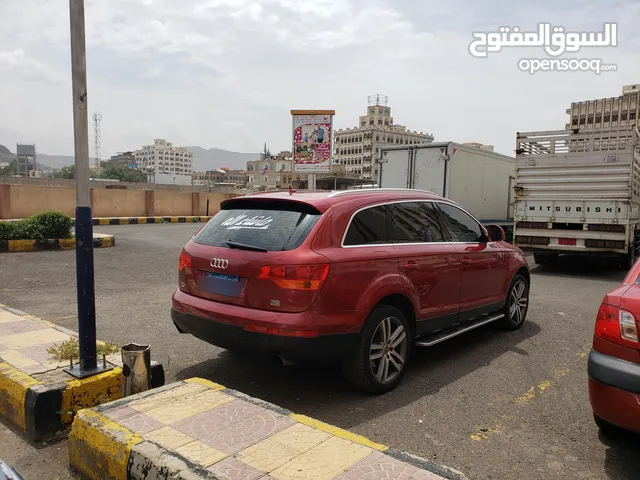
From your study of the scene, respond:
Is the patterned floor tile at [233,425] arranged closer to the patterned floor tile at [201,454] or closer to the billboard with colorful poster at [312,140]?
the patterned floor tile at [201,454]

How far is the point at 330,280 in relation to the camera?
3611mm

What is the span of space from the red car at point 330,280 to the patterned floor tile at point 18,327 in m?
1.72

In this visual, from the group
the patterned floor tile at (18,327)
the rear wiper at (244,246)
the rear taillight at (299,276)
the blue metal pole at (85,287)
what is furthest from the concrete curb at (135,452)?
the patterned floor tile at (18,327)

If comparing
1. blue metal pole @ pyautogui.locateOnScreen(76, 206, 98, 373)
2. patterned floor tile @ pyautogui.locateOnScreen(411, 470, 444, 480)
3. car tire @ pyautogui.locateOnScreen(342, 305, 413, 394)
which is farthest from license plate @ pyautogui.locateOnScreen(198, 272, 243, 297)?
patterned floor tile @ pyautogui.locateOnScreen(411, 470, 444, 480)

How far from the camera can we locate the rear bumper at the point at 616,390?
2789 mm

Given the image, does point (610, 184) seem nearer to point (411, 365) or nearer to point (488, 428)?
point (411, 365)

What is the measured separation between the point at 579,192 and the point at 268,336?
9.69 meters

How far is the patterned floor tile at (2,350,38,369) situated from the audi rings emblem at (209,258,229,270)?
1553 millimetres

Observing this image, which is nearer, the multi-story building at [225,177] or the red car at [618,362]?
the red car at [618,362]

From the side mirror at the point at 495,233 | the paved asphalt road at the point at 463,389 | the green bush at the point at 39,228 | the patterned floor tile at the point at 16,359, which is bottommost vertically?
the paved asphalt road at the point at 463,389

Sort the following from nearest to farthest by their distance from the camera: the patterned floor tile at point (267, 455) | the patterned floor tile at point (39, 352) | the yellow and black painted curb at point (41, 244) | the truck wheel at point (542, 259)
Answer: the patterned floor tile at point (267, 455), the patterned floor tile at point (39, 352), the yellow and black painted curb at point (41, 244), the truck wheel at point (542, 259)

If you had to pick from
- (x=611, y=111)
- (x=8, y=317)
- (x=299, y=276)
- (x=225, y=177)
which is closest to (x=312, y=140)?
(x=8, y=317)

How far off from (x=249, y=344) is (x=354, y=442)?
3.92 ft

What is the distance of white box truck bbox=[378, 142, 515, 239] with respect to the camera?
13.7 meters
